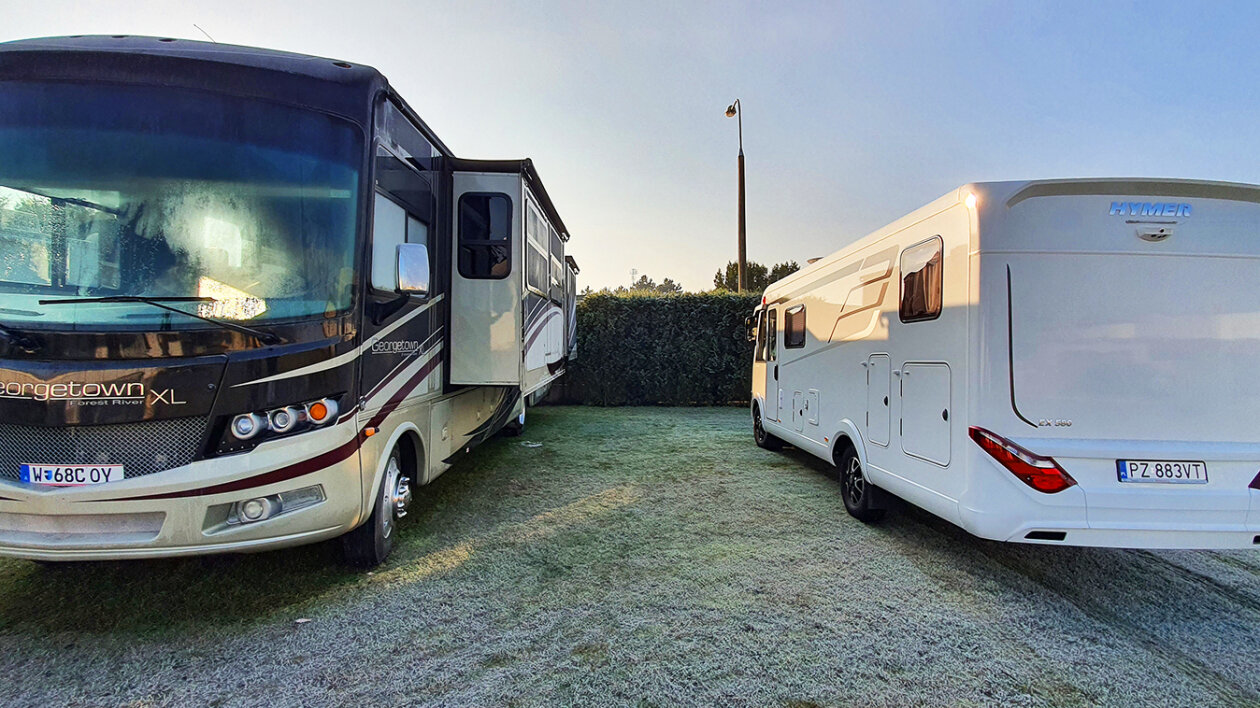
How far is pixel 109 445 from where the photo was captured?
8.86 ft

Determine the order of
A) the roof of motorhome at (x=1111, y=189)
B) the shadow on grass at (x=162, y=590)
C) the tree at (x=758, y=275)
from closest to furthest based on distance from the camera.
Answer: the shadow on grass at (x=162, y=590) → the roof of motorhome at (x=1111, y=189) → the tree at (x=758, y=275)

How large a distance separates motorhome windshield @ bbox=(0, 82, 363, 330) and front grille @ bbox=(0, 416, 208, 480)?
0.48 meters

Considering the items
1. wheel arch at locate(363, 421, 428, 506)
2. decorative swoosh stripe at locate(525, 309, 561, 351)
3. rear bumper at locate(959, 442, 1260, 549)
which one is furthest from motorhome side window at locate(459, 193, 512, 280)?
rear bumper at locate(959, 442, 1260, 549)

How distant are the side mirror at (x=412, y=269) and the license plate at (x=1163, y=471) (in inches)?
158

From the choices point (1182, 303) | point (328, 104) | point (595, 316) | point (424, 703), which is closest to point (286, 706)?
point (424, 703)

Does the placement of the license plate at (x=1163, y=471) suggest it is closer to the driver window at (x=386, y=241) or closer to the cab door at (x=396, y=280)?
the cab door at (x=396, y=280)

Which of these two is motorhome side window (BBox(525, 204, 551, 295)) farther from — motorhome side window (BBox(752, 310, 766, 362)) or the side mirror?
motorhome side window (BBox(752, 310, 766, 362))

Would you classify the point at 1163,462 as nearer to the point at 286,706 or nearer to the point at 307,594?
the point at 286,706

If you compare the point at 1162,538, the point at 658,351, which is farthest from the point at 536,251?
the point at 658,351

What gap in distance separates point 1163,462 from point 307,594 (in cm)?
485

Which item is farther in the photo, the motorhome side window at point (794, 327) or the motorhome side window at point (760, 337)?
the motorhome side window at point (760, 337)

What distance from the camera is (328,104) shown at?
3.19 metres

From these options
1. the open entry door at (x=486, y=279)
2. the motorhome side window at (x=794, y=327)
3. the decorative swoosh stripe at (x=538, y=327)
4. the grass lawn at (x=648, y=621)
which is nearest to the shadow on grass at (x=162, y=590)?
the grass lawn at (x=648, y=621)

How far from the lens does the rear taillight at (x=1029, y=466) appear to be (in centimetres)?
310
